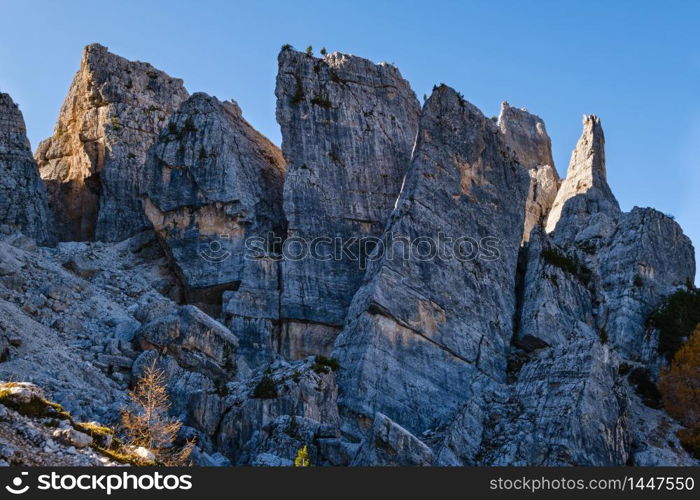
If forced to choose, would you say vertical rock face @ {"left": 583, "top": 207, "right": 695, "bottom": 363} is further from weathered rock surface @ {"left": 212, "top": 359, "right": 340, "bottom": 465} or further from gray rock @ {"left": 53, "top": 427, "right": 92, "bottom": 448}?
gray rock @ {"left": 53, "top": 427, "right": 92, "bottom": 448}

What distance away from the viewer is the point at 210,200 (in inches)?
2908

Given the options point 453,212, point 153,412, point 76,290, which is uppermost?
point 453,212

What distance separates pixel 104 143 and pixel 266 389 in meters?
43.3

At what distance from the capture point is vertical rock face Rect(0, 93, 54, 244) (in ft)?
243

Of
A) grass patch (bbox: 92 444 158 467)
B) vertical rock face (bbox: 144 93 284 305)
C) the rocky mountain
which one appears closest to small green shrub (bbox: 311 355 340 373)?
the rocky mountain

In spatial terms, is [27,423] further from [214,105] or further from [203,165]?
[214,105]

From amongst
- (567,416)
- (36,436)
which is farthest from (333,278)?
(36,436)

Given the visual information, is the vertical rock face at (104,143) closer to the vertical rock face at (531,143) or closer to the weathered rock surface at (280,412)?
the weathered rock surface at (280,412)

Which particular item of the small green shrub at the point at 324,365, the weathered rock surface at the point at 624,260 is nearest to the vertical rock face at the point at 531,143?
the weathered rock surface at the point at 624,260

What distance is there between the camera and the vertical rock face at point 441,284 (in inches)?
2292

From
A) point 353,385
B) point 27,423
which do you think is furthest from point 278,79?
point 27,423

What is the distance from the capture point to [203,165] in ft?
248

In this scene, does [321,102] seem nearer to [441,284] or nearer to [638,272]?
[441,284]

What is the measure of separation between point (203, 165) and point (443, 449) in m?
36.1
